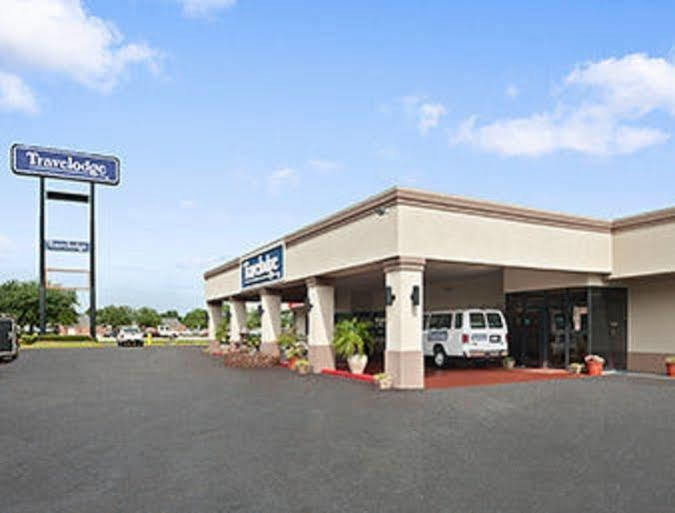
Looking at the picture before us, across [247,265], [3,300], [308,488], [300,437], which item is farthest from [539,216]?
[3,300]

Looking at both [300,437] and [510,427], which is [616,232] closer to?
[510,427]

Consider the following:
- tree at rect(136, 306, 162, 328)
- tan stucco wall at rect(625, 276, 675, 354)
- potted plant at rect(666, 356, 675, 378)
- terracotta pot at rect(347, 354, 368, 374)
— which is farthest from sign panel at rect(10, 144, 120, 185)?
tree at rect(136, 306, 162, 328)

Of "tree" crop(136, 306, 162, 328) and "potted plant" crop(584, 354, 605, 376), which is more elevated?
"potted plant" crop(584, 354, 605, 376)

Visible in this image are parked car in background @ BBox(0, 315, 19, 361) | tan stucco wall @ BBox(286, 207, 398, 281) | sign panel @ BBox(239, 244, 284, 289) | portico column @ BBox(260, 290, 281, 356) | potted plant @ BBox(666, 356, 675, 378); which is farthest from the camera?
parked car in background @ BBox(0, 315, 19, 361)

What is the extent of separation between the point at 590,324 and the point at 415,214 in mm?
7831

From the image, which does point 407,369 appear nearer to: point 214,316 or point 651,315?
point 651,315

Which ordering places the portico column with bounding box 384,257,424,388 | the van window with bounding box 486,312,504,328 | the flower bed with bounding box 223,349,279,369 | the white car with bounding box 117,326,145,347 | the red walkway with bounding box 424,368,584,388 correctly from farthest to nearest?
the white car with bounding box 117,326,145,347 → the flower bed with bounding box 223,349,279,369 → the van window with bounding box 486,312,504,328 → the red walkway with bounding box 424,368,584,388 → the portico column with bounding box 384,257,424,388

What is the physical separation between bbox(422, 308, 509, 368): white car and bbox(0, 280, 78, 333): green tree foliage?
56984 millimetres

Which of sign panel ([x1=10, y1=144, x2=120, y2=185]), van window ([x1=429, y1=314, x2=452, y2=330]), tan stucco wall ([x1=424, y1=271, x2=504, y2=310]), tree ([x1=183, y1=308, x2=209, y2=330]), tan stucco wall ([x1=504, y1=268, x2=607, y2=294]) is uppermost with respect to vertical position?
sign panel ([x1=10, y1=144, x2=120, y2=185])

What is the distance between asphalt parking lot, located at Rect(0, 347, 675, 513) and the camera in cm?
619

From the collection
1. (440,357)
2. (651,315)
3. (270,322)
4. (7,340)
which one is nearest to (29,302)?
(7,340)

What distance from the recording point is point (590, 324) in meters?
18.8

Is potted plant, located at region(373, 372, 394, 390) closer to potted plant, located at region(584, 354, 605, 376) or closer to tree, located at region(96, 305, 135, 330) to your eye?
potted plant, located at region(584, 354, 605, 376)

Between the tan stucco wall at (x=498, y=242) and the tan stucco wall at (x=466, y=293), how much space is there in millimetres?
4344
